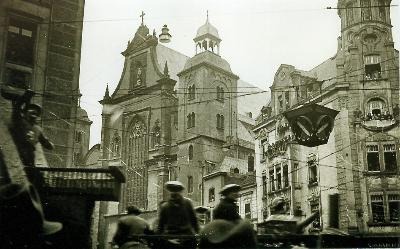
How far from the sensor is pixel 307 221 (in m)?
8.17

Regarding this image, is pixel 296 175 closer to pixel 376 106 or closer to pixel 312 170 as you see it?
pixel 312 170

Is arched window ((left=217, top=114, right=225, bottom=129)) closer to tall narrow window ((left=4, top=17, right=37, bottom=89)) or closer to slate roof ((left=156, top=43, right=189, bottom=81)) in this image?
slate roof ((left=156, top=43, right=189, bottom=81))

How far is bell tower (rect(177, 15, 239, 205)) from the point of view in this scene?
49.4 m

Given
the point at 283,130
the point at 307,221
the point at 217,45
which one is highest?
the point at 217,45

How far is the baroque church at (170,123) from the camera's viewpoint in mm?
50219

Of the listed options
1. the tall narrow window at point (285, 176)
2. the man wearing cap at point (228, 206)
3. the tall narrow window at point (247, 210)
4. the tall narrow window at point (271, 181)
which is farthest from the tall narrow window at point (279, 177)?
the man wearing cap at point (228, 206)

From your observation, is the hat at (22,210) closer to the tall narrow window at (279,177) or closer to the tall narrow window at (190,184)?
the tall narrow window at (279,177)

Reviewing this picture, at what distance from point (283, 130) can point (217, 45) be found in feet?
69.2

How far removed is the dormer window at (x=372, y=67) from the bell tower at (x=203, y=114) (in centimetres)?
1822

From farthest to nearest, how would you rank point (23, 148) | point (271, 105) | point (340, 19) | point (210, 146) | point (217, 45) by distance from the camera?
1. point (217, 45)
2. point (210, 146)
3. point (271, 105)
4. point (340, 19)
5. point (23, 148)

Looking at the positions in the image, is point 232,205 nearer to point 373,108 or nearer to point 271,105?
point 373,108

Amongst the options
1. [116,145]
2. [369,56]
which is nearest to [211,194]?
[116,145]

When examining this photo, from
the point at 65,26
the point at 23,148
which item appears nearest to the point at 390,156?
the point at 65,26

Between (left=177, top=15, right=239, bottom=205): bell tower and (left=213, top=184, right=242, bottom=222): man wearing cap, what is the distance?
40798 mm
